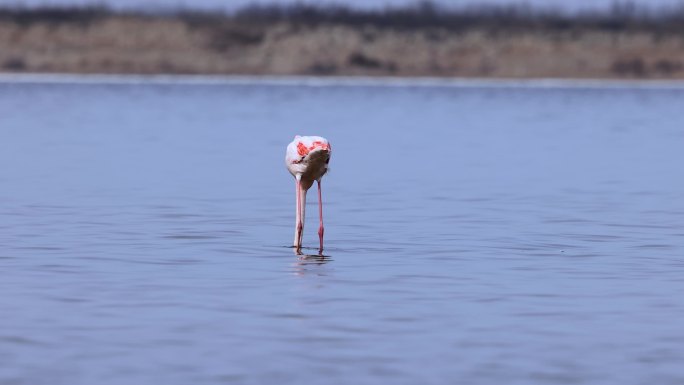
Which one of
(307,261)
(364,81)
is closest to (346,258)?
(307,261)

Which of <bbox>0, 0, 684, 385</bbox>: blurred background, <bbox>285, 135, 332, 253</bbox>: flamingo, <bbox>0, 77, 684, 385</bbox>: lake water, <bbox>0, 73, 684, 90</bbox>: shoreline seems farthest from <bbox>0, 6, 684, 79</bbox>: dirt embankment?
<bbox>285, 135, 332, 253</bbox>: flamingo

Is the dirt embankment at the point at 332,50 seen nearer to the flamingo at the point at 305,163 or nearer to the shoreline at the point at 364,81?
the shoreline at the point at 364,81

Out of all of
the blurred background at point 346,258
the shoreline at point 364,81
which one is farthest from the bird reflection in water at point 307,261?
the shoreline at point 364,81

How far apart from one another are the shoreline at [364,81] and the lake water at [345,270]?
3360 inches

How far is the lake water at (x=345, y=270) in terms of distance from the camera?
9.84m

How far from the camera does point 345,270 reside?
13867 mm

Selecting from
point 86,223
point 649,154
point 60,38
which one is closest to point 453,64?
point 60,38

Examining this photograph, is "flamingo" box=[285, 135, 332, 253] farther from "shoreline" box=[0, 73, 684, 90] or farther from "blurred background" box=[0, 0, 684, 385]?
"shoreline" box=[0, 73, 684, 90]

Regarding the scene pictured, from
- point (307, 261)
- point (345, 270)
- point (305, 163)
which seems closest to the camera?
point (345, 270)

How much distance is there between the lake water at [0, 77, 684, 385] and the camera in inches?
387

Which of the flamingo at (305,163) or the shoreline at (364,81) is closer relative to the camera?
the flamingo at (305,163)

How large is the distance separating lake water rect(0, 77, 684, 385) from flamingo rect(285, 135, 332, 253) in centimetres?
25

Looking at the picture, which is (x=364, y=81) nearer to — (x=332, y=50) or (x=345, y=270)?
(x=332, y=50)

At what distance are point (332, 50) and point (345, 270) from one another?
4602 inches
